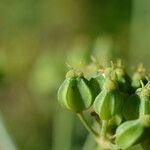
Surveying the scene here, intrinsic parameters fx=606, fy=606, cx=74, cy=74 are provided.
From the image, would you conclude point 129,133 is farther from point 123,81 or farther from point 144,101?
point 123,81

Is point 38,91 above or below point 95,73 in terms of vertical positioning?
below

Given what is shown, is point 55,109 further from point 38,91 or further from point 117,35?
point 117,35

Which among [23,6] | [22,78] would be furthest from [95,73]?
[23,6]

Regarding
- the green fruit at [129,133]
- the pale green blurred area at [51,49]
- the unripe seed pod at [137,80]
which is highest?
the unripe seed pod at [137,80]

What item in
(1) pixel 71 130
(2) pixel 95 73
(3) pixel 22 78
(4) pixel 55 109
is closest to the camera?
(2) pixel 95 73

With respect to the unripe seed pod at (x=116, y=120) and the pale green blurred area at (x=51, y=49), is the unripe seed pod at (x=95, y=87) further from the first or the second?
the pale green blurred area at (x=51, y=49)

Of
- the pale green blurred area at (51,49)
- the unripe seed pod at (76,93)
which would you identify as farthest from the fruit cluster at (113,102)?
the pale green blurred area at (51,49)

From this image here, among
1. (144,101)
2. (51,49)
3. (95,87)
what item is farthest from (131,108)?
(51,49)
